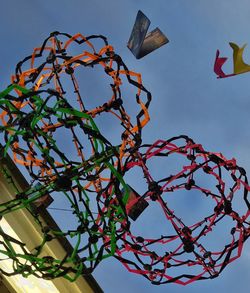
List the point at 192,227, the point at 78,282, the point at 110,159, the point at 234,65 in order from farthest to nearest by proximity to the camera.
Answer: the point at 78,282
the point at 192,227
the point at 234,65
the point at 110,159

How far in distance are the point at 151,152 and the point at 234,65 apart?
74 centimetres

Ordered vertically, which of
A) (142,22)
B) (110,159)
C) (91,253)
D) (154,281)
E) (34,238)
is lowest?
(154,281)

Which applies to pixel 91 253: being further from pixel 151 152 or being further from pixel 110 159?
pixel 151 152

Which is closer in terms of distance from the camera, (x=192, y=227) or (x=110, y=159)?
(x=110, y=159)

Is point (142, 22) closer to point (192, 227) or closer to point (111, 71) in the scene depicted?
point (111, 71)

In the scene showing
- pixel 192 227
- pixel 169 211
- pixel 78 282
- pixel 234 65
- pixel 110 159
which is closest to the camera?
pixel 110 159

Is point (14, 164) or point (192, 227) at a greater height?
point (14, 164)

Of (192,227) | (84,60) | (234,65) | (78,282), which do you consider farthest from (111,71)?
(78,282)

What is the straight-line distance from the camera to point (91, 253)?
2672 mm

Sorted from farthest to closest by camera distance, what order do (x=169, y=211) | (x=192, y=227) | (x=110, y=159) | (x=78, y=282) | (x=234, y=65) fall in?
1. (x=78, y=282)
2. (x=192, y=227)
3. (x=169, y=211)
4. (x=234, y=65)
5. (x=110, y=159)

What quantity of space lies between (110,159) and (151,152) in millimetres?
687

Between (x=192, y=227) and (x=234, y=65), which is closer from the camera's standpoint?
(x=234, y=65)

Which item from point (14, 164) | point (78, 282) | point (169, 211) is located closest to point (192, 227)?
point (169, 211)

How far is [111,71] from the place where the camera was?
341 centimetres
